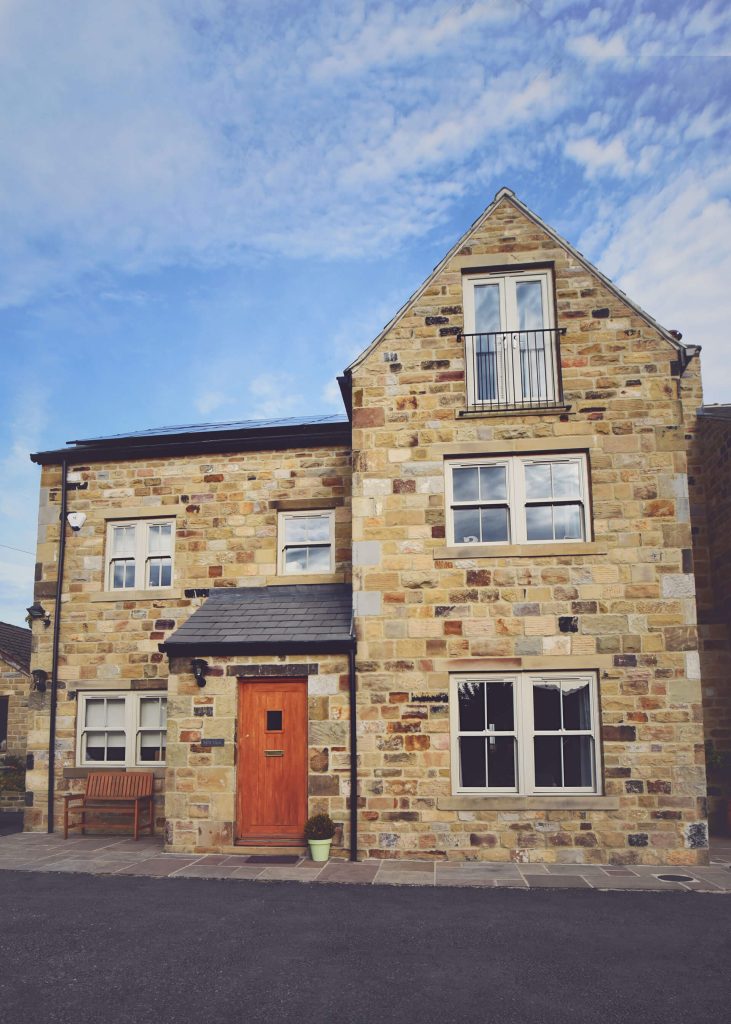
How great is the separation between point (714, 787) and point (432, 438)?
7167 mm

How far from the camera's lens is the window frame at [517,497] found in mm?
10891

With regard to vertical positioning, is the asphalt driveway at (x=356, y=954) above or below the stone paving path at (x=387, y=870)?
above

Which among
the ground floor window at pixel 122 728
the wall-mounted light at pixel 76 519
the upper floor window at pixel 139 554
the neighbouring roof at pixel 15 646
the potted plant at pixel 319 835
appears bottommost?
the potted plant at pixel 319 835

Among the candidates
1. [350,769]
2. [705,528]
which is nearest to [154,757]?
[350,769]

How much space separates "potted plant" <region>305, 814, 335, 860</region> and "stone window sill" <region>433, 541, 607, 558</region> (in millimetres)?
3725

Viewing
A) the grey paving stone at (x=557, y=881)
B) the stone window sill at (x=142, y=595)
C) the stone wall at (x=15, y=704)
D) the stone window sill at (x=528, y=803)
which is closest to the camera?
the grey paving stone at (x=557, y=881)

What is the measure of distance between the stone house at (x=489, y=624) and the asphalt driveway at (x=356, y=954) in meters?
1.67

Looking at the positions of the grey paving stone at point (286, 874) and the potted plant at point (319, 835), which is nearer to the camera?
the grey paving stone at point (286, 874)

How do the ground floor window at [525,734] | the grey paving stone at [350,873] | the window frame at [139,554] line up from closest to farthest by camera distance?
the grey paving stone at [350,873]
the ground floor window at [525,734]
the window frame at [139,554]

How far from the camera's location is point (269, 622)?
11.6 meters

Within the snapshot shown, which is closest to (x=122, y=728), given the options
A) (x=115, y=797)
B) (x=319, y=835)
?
(x=115, y=797)

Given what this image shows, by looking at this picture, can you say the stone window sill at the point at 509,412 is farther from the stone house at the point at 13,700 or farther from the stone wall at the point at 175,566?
the stone house at the point at 13,700

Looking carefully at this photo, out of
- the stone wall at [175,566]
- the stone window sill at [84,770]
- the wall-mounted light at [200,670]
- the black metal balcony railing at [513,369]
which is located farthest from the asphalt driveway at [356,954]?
the black metal balcony railing at [513,369]

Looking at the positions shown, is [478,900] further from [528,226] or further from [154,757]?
[528,226]
